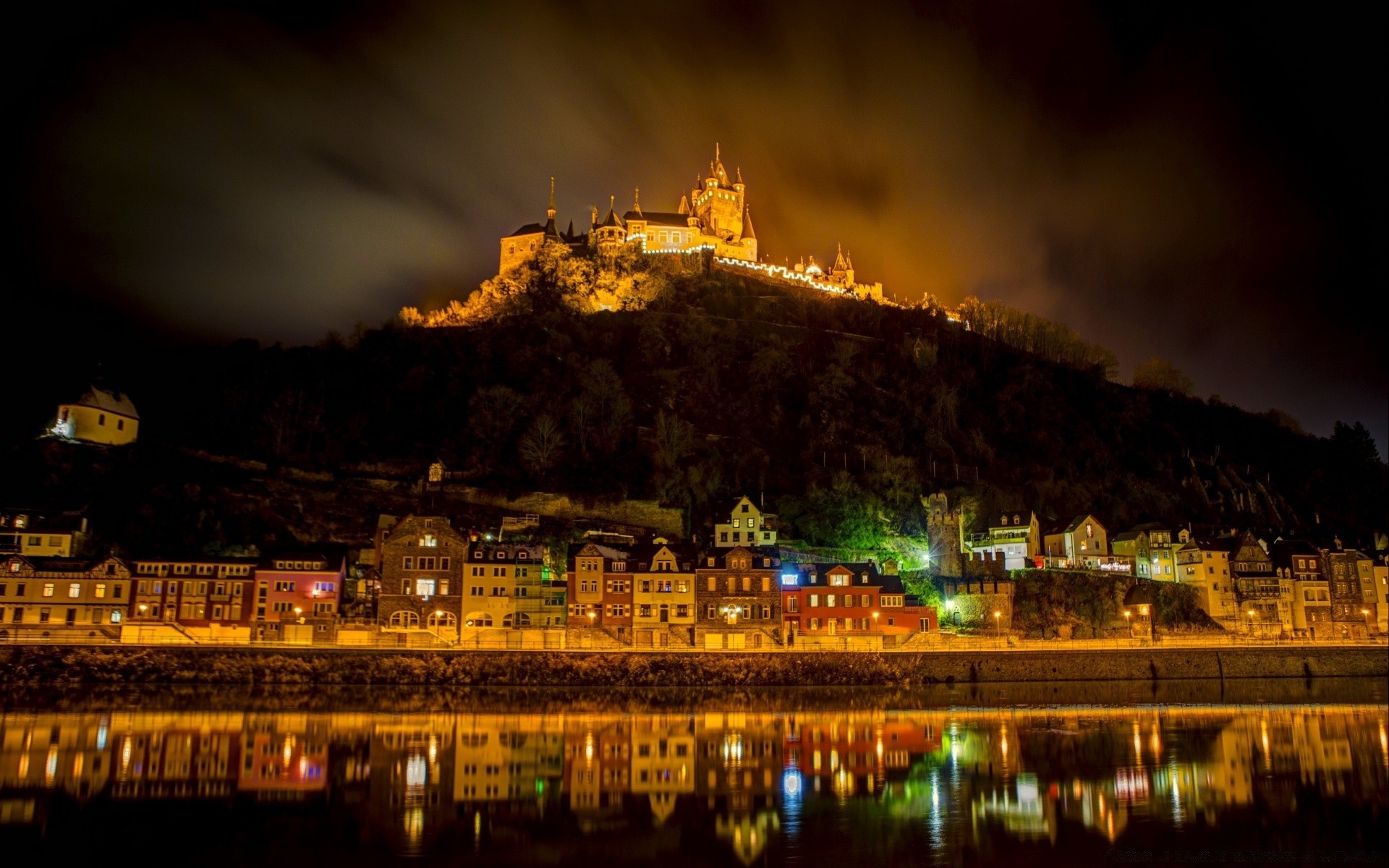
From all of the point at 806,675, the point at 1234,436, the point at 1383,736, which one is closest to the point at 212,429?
the point at 806,675

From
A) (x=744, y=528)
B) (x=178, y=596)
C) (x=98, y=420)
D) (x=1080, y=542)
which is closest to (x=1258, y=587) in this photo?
(x=1080, y=542)

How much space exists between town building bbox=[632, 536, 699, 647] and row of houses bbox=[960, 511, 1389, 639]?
2432cm

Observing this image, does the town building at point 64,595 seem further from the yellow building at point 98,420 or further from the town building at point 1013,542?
the town building at point 1013,542

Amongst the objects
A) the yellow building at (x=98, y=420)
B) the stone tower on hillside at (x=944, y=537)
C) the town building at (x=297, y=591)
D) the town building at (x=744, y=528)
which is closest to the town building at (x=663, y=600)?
the town building at (x=744, y=528)

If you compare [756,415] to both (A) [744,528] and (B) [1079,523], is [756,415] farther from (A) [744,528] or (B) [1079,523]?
(B) [1079,523]

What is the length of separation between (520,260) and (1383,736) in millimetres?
94773

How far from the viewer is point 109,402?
74.3 m

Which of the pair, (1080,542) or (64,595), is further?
(1080,542)

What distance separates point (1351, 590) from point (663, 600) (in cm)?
5061

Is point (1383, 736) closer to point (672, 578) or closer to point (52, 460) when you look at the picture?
point (672, 578)

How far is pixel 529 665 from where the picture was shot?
4791 cm

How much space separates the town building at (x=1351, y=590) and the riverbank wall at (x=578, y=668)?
23.3m

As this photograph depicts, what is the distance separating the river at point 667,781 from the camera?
72.9 ft

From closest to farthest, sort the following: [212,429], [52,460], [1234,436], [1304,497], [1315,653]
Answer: [1315,653]
[52,460]
[212,429]
[1304,497]
[1234,436]
